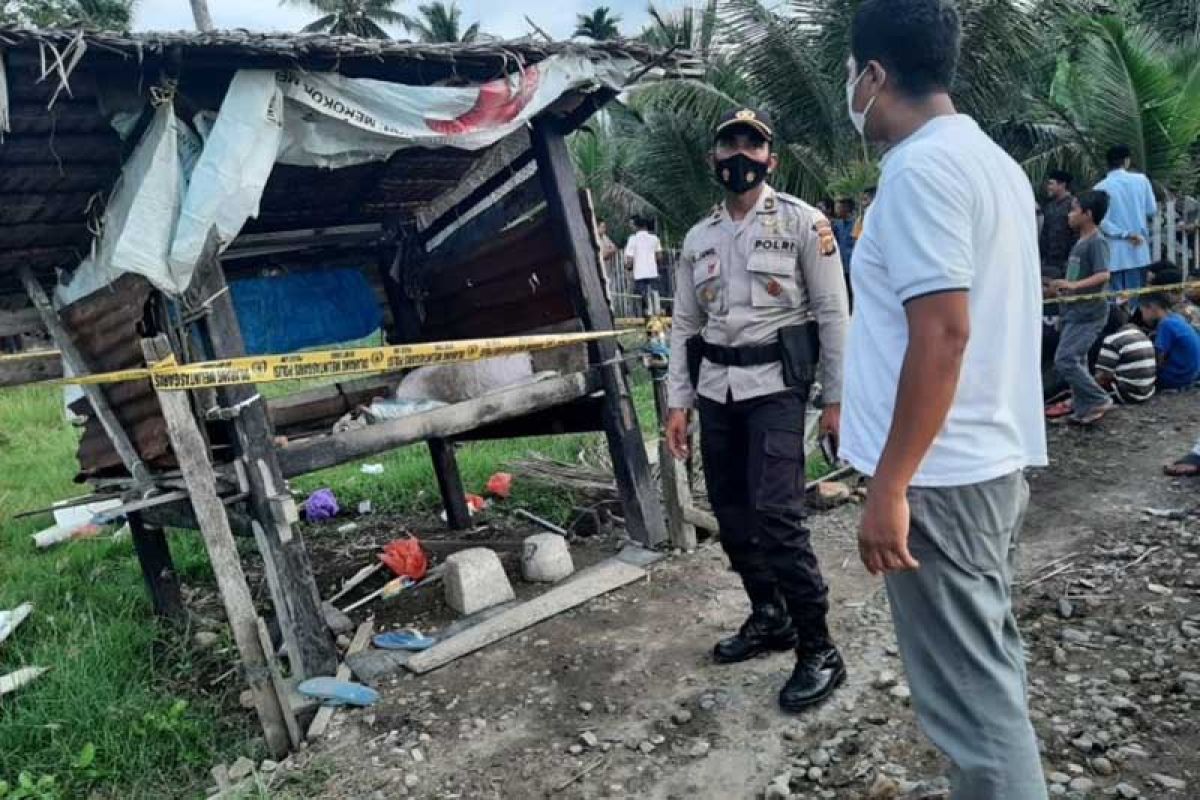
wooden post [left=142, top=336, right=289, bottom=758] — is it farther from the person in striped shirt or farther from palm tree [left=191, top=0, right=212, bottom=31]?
palm tree [left=191, top=0, right=212, bottom=31]

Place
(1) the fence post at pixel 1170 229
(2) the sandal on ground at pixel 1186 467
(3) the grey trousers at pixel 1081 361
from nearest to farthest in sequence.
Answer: (2) the sandal on ground at pixel 1186 467, (3) the grey trousers at pixel 1081 361, (1) the fence post at pixel 1170 229

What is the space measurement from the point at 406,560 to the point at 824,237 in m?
3.15

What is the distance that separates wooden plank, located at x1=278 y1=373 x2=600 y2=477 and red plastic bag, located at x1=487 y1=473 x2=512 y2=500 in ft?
6.62

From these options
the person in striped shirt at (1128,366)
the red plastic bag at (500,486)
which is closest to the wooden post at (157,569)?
the red plastic bag at (500,486)

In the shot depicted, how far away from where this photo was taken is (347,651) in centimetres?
417

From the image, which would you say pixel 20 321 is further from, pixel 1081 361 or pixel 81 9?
pixel 81 9

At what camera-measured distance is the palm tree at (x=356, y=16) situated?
3000 cm

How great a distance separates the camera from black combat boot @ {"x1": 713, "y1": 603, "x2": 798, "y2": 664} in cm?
354

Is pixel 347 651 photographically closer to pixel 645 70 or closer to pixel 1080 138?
pixel 645 70

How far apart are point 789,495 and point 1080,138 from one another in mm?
10489

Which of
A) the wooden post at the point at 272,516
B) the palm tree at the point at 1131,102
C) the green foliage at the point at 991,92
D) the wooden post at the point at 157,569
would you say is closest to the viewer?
the wooden post at the point at 272,516

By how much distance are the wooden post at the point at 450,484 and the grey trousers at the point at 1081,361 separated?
4.83 m

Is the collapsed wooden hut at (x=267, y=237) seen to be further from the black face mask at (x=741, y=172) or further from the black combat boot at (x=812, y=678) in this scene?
the black combat boot at (x=812, y=678)

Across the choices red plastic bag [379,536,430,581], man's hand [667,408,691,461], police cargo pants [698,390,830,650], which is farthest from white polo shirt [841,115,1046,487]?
red plastic bag [379,536,430,581]
